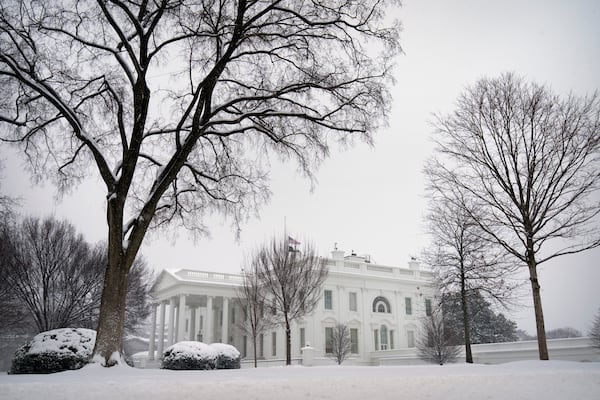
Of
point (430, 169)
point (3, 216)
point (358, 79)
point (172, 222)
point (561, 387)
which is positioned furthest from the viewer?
point (3, 216)

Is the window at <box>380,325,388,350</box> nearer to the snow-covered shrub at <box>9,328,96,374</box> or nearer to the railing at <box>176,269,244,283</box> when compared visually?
the railing at <box>176,269,244,283</box>

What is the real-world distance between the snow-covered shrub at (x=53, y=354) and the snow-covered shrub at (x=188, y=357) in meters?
2.44

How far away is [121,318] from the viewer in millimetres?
9836

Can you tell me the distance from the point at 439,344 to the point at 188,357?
2014cm

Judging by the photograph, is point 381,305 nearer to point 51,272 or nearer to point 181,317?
point 181,317

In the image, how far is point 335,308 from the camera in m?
43.9

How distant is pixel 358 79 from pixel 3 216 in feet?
49.8

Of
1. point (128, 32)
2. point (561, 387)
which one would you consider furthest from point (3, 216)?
point (561, 387)

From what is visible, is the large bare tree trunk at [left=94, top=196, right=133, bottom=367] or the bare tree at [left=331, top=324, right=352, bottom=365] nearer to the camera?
the large bare tree trunk at [left=94, top=196, right=133, bottom=367]

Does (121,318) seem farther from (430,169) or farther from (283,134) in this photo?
(430,169)

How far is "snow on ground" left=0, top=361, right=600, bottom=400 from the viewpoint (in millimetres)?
5992

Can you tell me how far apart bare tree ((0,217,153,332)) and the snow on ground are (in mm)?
19342

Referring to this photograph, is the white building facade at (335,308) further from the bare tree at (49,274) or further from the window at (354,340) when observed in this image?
the bare tree at (49,274)

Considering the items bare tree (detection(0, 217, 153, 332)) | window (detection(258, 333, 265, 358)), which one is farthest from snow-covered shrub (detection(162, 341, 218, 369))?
window (detection(258, 333, 265, 358))
